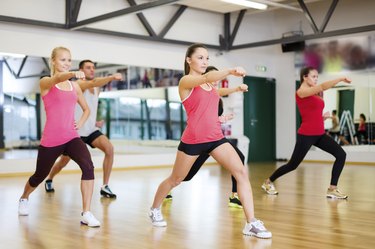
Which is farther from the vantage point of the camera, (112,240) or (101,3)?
(101,3)

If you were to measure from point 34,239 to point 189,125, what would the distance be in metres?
1.32

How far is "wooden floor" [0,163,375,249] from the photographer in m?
3.38

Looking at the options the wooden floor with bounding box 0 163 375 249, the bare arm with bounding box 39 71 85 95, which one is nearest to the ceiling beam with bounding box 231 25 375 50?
the wooden floor with bounding box 0 163 375 249

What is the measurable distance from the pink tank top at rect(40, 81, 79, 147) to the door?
9.16 metres

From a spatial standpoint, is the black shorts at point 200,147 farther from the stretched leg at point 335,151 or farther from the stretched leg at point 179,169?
the stretched leg at point 335,151

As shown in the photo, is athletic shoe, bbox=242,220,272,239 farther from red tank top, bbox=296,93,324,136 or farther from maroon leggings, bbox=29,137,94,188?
red tank top, bbox=296,93,324,136

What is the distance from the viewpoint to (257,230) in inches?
138

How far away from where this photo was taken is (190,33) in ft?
38.1

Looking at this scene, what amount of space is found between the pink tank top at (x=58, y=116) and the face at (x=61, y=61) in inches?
5.9

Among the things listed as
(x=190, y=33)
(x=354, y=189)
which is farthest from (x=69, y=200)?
(x=190, y=33)

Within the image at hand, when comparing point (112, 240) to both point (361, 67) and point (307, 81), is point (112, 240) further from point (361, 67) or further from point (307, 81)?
point (361, 67)

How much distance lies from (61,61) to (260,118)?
973 cm

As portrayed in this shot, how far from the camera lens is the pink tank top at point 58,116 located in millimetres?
3984

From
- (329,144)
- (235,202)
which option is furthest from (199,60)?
(329,144)
